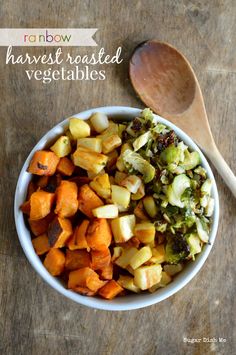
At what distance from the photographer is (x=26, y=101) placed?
1.72m

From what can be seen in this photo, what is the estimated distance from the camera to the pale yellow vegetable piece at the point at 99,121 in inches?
60.2

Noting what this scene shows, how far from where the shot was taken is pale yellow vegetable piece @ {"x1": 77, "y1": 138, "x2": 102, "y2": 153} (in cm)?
148

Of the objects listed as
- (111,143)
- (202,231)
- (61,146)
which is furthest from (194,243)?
(61,146)

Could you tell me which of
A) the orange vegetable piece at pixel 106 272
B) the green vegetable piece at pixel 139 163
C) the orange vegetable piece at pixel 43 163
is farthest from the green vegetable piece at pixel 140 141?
the orange vegetable piece at pixel 106 272

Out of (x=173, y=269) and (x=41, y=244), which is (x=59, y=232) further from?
(x=173, y=269)

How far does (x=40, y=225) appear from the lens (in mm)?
1518

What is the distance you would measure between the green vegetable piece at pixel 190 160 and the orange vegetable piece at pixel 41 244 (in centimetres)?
45

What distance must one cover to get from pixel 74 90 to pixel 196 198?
0.56m

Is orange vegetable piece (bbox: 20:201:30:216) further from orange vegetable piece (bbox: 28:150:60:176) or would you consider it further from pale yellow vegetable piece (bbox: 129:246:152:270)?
pale yellow vegetable piece (bbox: 129:246:152:270)

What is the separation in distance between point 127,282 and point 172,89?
25.8 inches

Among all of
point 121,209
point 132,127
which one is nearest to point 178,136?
point 132,127

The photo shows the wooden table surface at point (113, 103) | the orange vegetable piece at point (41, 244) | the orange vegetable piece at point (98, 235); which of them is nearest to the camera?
the orange vegetable piece at point (98, 235)

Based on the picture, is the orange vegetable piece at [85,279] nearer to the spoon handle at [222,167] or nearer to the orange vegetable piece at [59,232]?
the orange vegetable piece at [59,232]

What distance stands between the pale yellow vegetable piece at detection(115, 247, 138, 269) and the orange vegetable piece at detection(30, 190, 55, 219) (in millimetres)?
246
